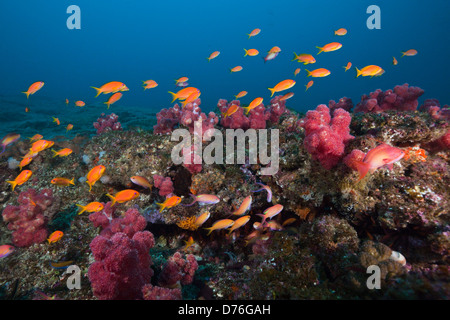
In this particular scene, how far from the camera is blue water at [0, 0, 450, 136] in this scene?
98.7 meters

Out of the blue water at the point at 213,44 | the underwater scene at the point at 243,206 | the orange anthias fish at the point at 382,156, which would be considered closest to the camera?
the orange anthias fish at the point at 382,156

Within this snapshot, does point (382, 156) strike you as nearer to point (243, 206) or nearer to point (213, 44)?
point (243, 206)

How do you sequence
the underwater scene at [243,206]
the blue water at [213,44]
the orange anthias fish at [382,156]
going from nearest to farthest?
the orange anthias fish at [382,156] → the underwater scene at [243,206] → the blue water at [213,44]

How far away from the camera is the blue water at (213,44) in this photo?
98.7 metres

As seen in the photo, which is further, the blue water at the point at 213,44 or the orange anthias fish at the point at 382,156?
the blue water at the point at 213,44

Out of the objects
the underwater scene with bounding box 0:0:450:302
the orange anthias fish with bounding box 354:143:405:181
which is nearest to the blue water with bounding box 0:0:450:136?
the underwater scene with bounding box 0:0:450:302

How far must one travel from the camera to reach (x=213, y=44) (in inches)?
6609

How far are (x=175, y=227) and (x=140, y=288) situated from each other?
6.17 ft

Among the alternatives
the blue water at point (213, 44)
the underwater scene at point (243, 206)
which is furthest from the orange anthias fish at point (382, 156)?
the blue water at point (213, 44)

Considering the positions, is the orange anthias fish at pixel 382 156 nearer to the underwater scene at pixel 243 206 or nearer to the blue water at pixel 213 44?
the underwater scene at pixel 243 206

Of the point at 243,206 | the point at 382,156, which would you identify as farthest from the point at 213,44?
the point at 382,156

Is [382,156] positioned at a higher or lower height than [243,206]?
higher

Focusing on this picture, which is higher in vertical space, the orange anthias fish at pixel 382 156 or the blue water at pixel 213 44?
the blue water at pixel 213 44
